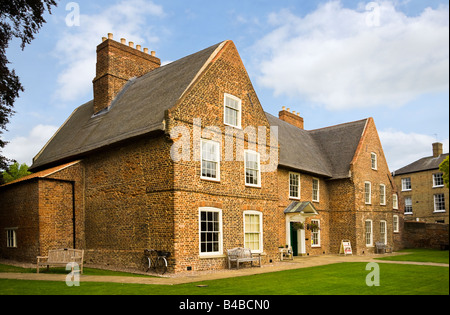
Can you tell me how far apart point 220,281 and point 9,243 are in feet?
44.9

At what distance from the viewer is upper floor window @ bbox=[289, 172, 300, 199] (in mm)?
26392

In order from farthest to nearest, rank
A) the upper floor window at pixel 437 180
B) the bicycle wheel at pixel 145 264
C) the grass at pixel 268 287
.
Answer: the upper floor window at pixel 437 180, the bicycle wheel at pixel 145 264, the grass at pixel 268 287

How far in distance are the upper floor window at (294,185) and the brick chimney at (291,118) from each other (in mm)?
8926

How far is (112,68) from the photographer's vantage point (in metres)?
24.0

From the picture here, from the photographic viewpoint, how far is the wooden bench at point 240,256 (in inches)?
709

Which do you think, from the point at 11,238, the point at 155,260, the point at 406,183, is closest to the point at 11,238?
the point at 11,238

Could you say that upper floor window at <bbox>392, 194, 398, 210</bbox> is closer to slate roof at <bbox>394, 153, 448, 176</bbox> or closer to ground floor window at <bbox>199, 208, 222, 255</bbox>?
slate roof at <bbox>394, 153, 448, 176</bbox>

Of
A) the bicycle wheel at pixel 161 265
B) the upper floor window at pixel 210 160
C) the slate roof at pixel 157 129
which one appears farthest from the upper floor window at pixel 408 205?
the bicycle wheel at pixel 161 265

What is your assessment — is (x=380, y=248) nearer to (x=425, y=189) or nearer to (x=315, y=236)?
(x=315, y=236)

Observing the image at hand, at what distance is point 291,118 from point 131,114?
18.4m

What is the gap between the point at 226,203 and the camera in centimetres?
1861

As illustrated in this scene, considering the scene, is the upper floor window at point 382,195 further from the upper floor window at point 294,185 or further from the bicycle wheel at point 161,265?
the bicycle wheel at point 161,265
